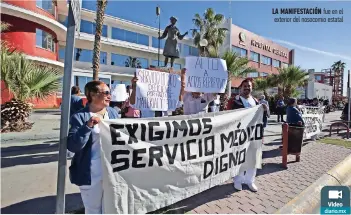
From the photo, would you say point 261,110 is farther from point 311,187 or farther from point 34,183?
point 34,183

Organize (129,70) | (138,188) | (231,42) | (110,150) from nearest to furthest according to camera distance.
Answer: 1. (110,150)
2. (138,188)
3. (129,70)
4. (231,42)

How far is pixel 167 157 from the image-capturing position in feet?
9.60

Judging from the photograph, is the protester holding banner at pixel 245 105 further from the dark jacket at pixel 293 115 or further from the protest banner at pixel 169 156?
the dark jacket at pixel 293 115

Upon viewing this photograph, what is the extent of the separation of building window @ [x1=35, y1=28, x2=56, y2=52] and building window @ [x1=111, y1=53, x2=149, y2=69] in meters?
7.93

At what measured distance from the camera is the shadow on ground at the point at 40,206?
10.3ft

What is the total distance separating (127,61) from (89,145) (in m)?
27.6

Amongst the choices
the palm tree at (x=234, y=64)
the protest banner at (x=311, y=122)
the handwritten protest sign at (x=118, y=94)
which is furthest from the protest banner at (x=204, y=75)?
the palm tree at (x=234, y=64)

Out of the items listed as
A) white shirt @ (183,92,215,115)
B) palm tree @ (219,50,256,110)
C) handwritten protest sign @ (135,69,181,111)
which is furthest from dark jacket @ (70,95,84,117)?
palm tree @ (219,50,256,110)

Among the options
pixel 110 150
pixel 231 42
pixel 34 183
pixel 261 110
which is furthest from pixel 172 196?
pixel 231 42

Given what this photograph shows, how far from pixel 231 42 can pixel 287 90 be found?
9813mm

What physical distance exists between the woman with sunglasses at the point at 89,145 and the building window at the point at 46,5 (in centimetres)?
1927

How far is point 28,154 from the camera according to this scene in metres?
6.21

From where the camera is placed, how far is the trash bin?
18.5 feet

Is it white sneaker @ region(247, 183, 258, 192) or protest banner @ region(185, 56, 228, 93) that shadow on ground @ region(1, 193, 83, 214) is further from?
white sneaker @ region(247, 183, 258, 192)
